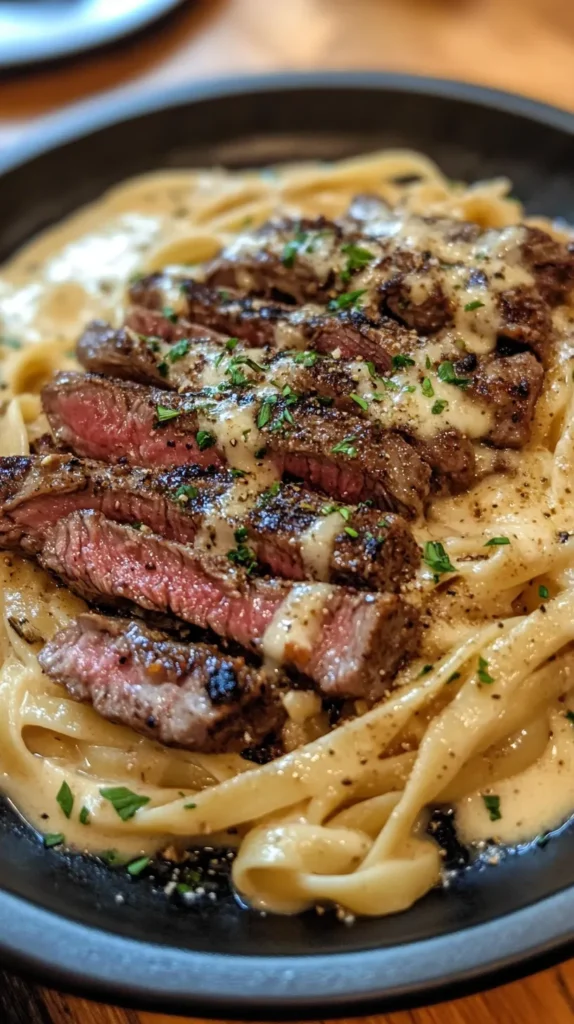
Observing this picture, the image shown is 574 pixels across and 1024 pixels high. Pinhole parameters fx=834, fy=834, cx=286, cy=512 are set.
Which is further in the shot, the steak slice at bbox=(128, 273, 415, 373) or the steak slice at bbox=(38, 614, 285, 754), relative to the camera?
the steak slice at bbox=(128, 273, 415, 373)

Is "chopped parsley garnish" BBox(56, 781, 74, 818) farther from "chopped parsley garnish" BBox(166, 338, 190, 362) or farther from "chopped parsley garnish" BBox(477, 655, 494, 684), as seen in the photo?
"chopped parsley garnish" BBox(166, 338, 190, 362)

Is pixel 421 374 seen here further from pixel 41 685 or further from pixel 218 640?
pixel 41 685

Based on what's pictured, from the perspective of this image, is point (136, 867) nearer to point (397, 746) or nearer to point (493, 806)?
point (397, 746)

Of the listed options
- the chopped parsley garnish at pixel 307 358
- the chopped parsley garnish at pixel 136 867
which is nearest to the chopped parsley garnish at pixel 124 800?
the chopped parsley garnish at pixel 136 867

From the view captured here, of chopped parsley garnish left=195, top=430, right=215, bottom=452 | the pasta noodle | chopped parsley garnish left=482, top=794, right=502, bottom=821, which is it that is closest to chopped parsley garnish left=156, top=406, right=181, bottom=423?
chopped parsley garnish left=195, top=430, right=215, bottom=452

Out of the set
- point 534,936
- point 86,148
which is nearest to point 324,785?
point 534,936

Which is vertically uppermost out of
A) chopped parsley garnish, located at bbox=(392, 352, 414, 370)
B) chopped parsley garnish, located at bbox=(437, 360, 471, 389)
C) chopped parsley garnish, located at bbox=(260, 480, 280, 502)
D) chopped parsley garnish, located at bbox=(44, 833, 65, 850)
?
chopped parsley garnish, located at bbox=(392, 352, 414, 370)
